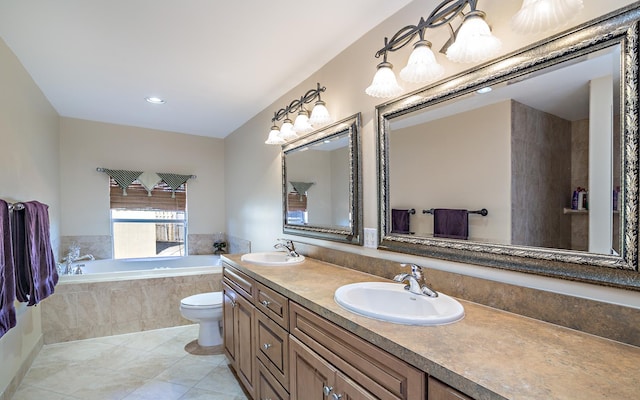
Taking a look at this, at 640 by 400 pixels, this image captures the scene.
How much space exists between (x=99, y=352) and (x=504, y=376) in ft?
11.0

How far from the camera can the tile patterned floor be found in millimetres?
2225

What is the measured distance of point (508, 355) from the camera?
2.83 feet

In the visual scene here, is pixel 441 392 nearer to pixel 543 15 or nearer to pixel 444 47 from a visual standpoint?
pixel 543 15

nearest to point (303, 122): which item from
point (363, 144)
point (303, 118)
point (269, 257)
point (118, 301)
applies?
point (303, 118)

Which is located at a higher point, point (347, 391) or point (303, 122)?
point (303, 122)

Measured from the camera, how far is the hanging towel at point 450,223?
4.67 ft

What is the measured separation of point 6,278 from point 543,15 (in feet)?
9.64

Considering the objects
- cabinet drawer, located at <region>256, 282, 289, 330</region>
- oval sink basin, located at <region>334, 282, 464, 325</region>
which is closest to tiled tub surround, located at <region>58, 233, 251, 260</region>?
cabinet drawer, located at <region>256, 282, 289, 330</region>

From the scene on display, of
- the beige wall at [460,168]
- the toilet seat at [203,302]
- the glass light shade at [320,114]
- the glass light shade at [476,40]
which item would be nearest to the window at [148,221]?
the toilet seat at [203,302]

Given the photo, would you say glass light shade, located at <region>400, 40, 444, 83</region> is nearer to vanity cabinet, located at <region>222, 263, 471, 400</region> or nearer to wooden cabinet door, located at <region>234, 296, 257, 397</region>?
vanity cabinet, located at <region>222, 263, 471, 400</region>

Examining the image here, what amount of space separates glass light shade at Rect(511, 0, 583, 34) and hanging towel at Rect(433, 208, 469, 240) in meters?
0.74

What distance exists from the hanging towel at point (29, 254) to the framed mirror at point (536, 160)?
7.86 feet

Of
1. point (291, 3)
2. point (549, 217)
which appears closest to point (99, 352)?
point (291, 3)

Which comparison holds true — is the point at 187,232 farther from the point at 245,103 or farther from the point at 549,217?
the point at 549,217
